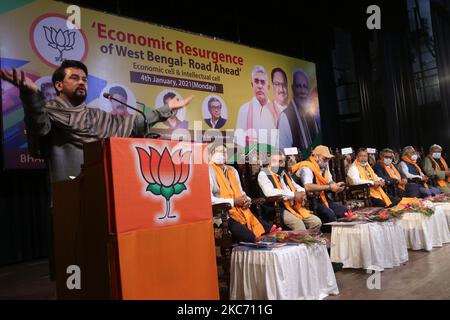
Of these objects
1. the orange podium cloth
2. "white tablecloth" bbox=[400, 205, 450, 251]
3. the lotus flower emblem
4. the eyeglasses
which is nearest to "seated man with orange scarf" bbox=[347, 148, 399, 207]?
"white tablecloth" bbox=[400, 205, 450, 251]

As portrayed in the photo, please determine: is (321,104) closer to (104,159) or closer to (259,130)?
(259,130)

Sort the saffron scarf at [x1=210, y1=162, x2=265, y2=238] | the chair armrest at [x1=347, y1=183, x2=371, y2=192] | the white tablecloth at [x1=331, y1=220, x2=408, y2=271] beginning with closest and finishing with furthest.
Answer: the saffron scarf at [x1=210, y1=162, x2=265, y2=238] < the white tablecloth at [x1=331, y1=220, x2=408, y2=271] < the chair armrest at [x1=347, y1=183, x2=371, y2=192]

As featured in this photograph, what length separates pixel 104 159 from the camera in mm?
1864

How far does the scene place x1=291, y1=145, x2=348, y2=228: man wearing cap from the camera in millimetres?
4300

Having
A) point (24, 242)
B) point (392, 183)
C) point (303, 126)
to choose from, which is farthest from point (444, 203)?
point (24, 242)

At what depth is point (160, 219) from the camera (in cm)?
200

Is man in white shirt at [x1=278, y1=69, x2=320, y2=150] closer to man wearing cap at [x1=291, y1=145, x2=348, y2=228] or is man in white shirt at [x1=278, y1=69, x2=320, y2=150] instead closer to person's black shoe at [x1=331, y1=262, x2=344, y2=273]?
man wearing cap at [x1=291, y1=145, x2=348, y2=228]

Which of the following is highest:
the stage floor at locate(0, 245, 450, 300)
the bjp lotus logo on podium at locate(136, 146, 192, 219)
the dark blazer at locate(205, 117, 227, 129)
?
the dark blazer at locate(205, 117, 227, 129)

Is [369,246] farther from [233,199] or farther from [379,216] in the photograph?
[233,199]

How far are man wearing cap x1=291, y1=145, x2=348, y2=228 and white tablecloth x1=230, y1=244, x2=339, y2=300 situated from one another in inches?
59.0

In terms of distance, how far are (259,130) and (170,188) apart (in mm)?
3972

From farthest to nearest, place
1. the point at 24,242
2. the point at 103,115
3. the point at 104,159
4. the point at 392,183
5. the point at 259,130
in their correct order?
the point at 259,130 < the point at 392,183 < the point at 24,242 < the point at 103,115 < the point at 104,159

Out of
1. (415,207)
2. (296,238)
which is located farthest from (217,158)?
(415,207)
